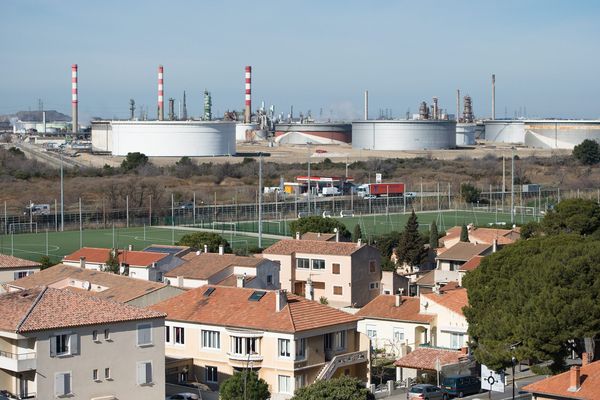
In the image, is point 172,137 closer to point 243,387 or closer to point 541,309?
point 541,309

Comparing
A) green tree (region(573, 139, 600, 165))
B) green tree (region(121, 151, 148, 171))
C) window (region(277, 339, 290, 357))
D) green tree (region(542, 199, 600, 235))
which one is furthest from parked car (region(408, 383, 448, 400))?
green tree (region(573, 139, 600, 165))

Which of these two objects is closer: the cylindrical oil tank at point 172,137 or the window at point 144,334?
the window at point 144,334

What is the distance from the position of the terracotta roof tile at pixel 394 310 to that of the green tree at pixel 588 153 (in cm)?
6974

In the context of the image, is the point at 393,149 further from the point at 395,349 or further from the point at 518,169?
the point at 395,349

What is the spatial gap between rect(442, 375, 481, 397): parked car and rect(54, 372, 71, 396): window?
6.12m

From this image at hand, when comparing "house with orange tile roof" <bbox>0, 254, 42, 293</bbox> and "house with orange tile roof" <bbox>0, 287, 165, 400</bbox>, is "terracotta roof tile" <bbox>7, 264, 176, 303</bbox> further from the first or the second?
"house with orange tile roof" <bbox>0, 287, 165, 400</bbox>

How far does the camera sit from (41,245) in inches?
1716

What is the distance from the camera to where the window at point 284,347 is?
20.0m

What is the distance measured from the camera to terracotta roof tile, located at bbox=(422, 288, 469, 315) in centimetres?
2462

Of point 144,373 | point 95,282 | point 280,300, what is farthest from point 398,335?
point 144,373

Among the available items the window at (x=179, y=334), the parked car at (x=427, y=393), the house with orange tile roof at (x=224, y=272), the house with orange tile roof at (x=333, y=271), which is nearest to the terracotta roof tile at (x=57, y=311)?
the window at (x=179, y=334)

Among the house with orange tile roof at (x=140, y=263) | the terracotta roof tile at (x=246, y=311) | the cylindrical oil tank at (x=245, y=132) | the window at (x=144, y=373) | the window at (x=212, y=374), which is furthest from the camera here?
the cylindrical oil tank at (x=245, y=132)

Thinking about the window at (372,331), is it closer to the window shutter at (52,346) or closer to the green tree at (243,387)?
the green tree at (243,387)

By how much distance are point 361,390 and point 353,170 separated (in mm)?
69370
